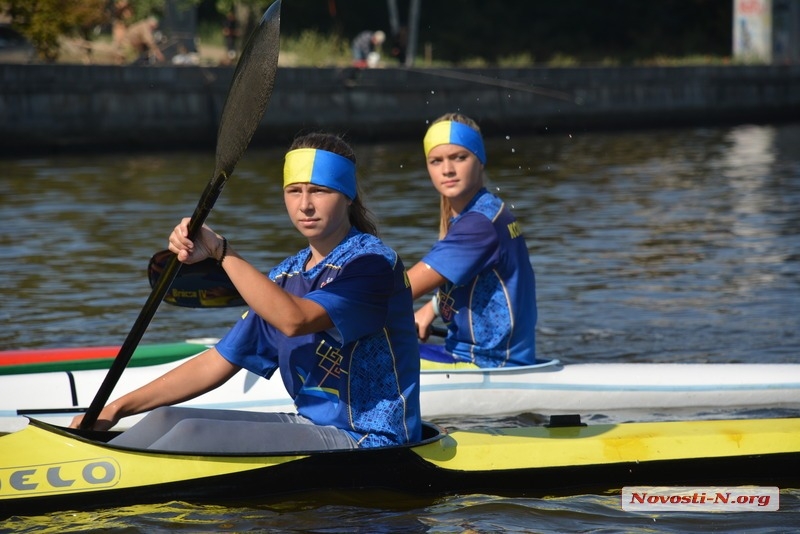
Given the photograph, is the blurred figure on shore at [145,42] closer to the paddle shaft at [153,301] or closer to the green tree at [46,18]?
the green tree at [46,18]

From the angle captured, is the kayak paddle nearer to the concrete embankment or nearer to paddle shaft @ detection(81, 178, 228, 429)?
paddle shaft @ detection(81, 178, 228, 429)

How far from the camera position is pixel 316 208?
4.38 m

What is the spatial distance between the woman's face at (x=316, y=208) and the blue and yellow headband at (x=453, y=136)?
1609 mm

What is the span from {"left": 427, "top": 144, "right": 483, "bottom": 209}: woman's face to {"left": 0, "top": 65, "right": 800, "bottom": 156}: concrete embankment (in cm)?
1694

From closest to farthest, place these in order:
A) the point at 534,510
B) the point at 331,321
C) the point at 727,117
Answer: the point at 331,321 < the point at 534,510 < the point at 727,117

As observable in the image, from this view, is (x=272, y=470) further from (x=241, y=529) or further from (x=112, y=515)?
(x=112, y=515)

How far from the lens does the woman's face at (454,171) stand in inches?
238

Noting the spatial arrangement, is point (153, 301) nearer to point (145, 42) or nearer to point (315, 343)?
point (315, 343)

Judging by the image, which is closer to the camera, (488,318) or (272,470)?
(272,470)

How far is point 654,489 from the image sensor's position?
5.07 m

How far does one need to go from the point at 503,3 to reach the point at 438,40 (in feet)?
17.0

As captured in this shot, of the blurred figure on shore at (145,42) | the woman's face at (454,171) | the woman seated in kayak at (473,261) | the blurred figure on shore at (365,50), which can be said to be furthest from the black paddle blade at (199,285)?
the blurred figure on shore at (365,50)

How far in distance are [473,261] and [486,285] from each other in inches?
7.6

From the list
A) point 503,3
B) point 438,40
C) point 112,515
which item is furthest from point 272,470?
point 503,3
